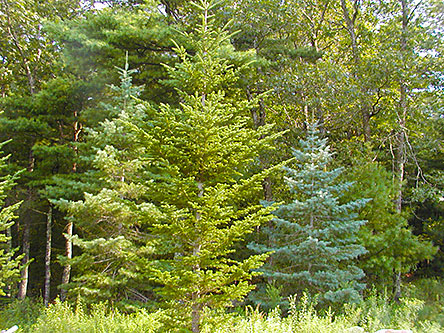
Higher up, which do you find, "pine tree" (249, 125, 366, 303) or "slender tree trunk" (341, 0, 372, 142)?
"slender tree trunk" (341, 0, 372, 142)

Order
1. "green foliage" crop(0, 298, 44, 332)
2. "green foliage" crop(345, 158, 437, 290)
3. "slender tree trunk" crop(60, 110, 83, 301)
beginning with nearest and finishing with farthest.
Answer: "green foliage" crop(0, 298, 44, 332) → "green foliage" crop(345, 158, 437, 290) → "slender tree trunk" crop(60, 110, 83, 301)

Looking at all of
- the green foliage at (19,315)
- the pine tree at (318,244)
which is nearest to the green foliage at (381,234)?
the pine tree at (318,244)

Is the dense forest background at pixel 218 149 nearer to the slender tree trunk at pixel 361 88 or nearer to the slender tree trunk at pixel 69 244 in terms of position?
the slender tree trunk at pixel 361 88

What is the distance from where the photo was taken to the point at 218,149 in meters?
4.78

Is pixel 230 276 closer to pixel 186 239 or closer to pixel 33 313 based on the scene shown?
pixel 186 239

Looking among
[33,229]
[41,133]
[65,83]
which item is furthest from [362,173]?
[33,229]

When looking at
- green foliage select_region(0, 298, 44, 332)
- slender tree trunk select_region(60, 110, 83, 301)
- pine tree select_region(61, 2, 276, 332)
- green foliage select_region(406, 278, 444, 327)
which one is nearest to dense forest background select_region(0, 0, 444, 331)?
pine tree select_region(61, 2, 276, 332)

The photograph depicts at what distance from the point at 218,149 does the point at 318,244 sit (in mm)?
3541

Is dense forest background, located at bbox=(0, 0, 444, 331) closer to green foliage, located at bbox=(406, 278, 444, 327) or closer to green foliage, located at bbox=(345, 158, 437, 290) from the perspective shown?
green foliage, located at bbox=(345, 158, 437, 290)

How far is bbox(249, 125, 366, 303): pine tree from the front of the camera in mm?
6930

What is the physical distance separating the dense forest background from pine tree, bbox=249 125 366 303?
5 cm

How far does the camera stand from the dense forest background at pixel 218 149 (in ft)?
16.1

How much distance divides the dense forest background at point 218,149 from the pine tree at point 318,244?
0.05m

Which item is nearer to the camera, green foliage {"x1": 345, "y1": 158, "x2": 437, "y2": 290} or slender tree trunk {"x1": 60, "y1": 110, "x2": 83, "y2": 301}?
green foliage {"x1": 345, "y1": 158, "x2": 437, "y2": 290}
